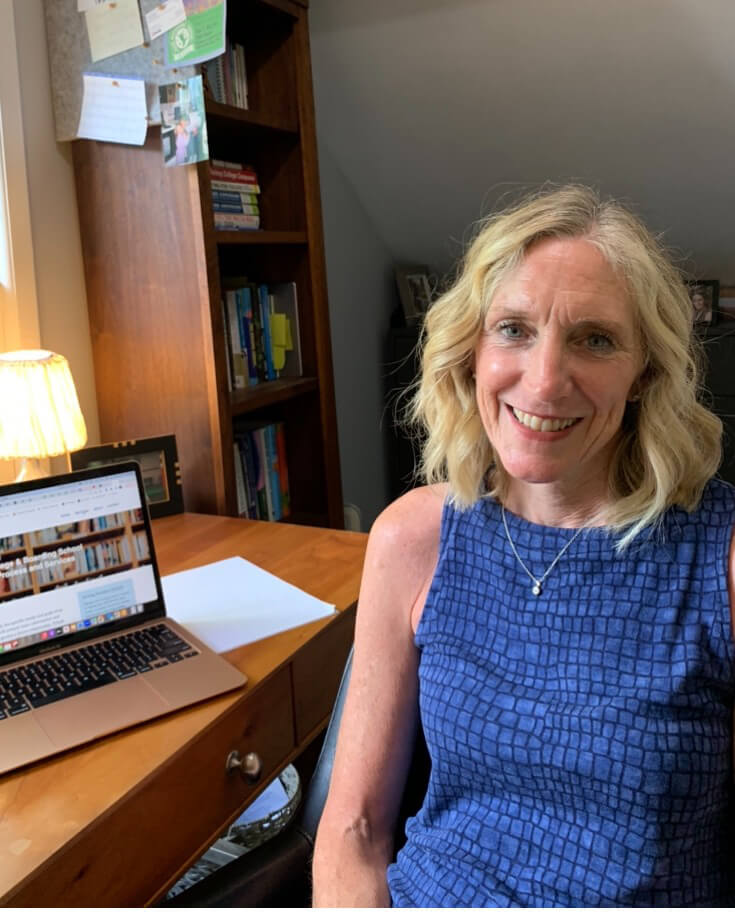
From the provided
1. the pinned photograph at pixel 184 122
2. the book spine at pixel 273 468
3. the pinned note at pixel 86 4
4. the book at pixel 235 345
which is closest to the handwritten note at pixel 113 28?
the pinned note at pixel 86 4

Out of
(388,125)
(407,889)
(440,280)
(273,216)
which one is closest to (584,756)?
(407,889)

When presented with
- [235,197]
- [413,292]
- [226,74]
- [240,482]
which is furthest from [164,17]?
[413,292]

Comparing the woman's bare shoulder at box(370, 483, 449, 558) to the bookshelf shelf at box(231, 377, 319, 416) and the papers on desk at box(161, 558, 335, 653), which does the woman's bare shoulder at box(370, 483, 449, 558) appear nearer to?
the papers on desk at box(161, 558, 335, 653)

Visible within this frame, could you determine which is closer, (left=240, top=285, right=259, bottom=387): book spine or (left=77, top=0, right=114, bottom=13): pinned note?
(left=77, top=0, right=114, bottom=13): pinned note

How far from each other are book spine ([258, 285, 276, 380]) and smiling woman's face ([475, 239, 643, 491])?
4.20ft

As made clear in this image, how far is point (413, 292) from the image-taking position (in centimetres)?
338

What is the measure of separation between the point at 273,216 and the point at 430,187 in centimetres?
98

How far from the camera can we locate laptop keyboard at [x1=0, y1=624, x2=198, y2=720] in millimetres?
1092

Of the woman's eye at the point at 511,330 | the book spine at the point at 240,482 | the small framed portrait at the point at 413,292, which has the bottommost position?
the book spine at the point at 240,482

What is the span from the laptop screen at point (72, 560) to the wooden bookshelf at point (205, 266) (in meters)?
0.63

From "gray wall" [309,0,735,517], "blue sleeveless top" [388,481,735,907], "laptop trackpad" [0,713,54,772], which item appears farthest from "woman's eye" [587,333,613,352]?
"gray wall" [309,0,735,517]

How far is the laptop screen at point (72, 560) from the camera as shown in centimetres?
115

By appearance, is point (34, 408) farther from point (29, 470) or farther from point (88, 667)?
point (88, 667)

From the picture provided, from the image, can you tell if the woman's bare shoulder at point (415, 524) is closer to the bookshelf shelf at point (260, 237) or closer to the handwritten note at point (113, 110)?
the bookshelf shelf at point (260, 237)
